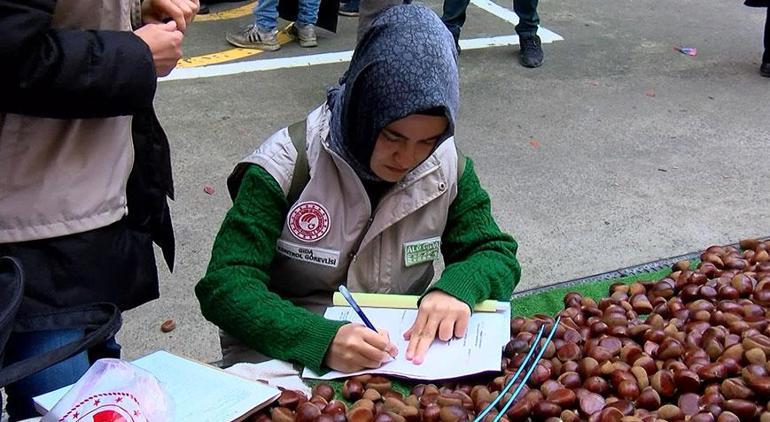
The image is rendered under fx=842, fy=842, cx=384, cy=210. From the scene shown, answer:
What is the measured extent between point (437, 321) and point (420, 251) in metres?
0.22

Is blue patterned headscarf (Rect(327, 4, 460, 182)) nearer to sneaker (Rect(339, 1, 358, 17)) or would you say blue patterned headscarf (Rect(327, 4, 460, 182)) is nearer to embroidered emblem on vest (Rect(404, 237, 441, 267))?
embroidered emblem on vest (Rect(404, 237, 441, 267))

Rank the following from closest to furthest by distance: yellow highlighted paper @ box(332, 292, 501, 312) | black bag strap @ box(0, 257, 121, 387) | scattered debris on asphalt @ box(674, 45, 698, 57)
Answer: black bag strap @ box(0, 257, 121, 387)
yellow highlighted paper @ box(332, 292, 501, 312)
scattered debris on asphalt @ box(674, 45, 698, 57)

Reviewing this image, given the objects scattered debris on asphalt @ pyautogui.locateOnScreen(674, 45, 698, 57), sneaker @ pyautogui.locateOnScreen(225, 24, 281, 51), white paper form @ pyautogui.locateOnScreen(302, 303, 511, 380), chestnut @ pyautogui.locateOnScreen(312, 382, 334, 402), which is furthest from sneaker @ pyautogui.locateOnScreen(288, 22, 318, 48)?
chestnut @ pyautogui.locateOnScreen(312, 382, 334, 402)

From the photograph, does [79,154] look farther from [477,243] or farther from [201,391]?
[477,243]

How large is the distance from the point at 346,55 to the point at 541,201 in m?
1.91

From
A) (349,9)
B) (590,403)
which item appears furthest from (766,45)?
(590,403)

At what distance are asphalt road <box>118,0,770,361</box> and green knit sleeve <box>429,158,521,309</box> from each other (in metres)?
1.04

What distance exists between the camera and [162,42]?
144cm

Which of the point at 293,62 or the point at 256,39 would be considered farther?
the point at 256,39

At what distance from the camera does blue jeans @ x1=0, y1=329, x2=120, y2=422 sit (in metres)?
1.46

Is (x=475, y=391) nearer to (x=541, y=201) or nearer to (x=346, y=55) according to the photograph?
(x=541, y=201)

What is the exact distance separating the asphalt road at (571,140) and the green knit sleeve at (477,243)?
1.04m

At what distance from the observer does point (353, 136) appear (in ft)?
5.49

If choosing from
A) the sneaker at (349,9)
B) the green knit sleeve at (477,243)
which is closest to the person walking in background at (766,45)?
the sneaker at (349,9)
